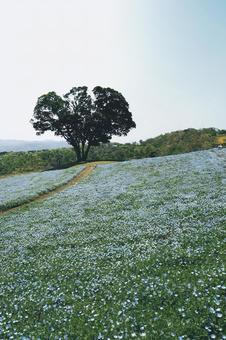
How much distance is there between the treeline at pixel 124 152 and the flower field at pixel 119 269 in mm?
52349

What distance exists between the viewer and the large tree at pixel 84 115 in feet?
263

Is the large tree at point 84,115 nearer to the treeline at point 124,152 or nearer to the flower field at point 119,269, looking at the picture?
the treeline at point 124,152

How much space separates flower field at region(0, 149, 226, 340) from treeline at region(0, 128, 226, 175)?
172 ft

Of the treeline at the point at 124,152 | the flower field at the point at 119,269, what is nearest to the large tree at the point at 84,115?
the treeline at the point at 124,152

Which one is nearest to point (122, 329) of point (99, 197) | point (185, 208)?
point (185, 208)

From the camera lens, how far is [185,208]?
2297 cm

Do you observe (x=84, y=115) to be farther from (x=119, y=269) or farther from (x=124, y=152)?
(x=119, y=269)

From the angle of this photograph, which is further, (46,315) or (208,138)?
(208,138)

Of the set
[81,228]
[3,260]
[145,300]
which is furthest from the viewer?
[81,228]

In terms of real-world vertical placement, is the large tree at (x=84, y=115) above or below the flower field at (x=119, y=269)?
above

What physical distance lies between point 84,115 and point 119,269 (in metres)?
70.1

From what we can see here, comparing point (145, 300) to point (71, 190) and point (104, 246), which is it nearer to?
point (104, 246)

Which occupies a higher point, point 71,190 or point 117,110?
point 117,110

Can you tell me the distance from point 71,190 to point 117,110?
46234mm
